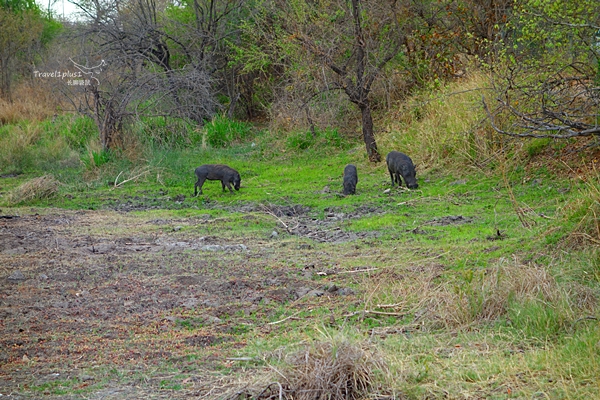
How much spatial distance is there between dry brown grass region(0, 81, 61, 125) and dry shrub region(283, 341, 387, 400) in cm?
2141

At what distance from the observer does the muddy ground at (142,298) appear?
4.97 meters

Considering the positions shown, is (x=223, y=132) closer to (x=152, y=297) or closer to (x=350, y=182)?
(x=350, y=182)

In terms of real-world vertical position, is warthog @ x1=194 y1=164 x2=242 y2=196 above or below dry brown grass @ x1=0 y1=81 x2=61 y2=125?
below

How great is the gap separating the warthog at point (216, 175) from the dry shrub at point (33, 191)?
284cm

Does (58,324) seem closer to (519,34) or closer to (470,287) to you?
(470,287)

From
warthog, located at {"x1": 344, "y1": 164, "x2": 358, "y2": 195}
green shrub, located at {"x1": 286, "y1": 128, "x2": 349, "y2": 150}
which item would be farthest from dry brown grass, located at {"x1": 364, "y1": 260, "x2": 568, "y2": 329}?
green shrub, located at {"x1": 286, "y1": 128, "x2": 349, "y2": 150}

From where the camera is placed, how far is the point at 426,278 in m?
6.77

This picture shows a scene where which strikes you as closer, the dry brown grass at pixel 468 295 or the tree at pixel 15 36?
the dry brown grass at pixel 468 295

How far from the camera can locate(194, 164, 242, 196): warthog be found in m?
14.1

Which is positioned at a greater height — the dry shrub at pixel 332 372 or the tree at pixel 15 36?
the tree at pixel 15 36

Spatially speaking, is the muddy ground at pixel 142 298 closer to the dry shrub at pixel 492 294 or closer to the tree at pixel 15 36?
the dry shrub at pixel 492 294

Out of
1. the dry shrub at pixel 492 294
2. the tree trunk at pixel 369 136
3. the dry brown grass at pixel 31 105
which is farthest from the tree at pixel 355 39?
the dry brown grass at pixel 31 105

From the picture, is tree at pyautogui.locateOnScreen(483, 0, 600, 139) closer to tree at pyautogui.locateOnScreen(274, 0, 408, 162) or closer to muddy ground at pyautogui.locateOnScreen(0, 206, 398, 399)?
tree at pyautogui.locateOnScreen(274, 0, 408, 162)

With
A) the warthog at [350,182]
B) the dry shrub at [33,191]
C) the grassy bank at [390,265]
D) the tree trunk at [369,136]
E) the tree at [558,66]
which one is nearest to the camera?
the grassy bank at [390,265]
